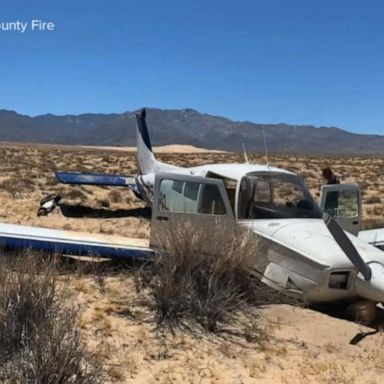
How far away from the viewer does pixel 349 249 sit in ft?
21.1

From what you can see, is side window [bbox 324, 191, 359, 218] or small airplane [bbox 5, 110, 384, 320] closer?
small airplane [bbox 5, 110, 384, 320]

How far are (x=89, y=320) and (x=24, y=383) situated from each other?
1.85m

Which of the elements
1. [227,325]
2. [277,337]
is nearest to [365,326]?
[277,337]

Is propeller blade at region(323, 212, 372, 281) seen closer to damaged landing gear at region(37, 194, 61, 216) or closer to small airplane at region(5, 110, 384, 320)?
small airplane at region(5, 110, 384, 320)

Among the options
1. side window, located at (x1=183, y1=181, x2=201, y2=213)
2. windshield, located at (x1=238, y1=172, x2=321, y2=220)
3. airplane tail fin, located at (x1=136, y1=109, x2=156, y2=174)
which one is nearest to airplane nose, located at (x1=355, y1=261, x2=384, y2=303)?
windshield, located at (x1=238, y1=172, x2=321, y2=220)

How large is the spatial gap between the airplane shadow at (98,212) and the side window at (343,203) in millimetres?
6924

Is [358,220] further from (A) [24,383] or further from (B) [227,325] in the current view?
(A) [24,383]

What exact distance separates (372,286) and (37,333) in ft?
12.8

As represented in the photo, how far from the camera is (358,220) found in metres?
9.09

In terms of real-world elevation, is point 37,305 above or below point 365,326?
above

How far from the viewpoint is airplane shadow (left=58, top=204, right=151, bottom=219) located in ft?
49.0

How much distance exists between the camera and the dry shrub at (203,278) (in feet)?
20.0

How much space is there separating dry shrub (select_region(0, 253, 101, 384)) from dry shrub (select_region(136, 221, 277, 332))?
3.89 ft

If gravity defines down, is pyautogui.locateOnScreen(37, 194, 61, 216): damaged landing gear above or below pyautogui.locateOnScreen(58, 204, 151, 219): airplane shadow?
above
